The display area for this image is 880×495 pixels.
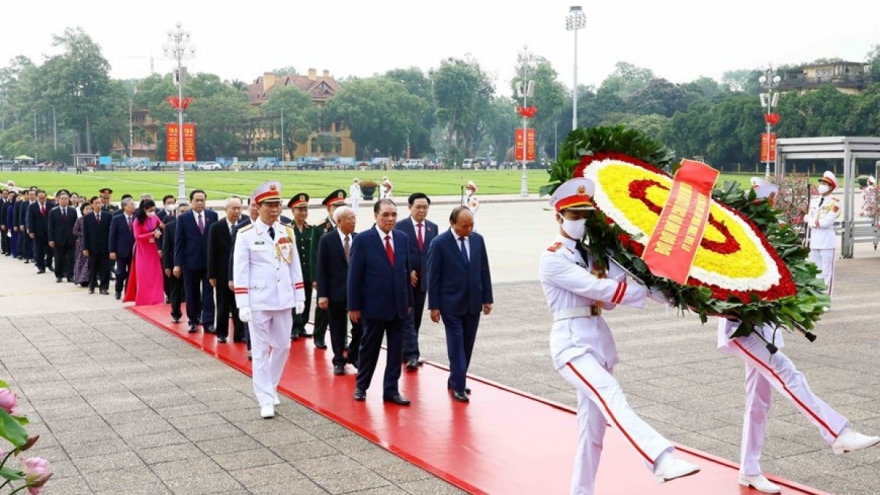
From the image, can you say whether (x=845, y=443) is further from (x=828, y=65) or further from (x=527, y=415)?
(x=828, y=65)

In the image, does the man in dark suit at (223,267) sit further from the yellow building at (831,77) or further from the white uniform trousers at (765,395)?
the yellow building at (831,77)

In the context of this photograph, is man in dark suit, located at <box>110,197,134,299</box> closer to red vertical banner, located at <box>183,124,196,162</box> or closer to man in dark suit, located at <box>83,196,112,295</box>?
man in dark suit, located at <box>83,196,112,295</box>

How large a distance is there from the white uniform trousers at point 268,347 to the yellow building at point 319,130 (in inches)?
3614

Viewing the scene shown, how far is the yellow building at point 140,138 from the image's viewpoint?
97625mm

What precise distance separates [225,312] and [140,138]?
9405cm

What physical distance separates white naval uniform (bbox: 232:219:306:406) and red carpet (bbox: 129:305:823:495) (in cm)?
45

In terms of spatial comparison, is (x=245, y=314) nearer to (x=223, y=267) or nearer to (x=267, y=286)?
(x=267, y=286)

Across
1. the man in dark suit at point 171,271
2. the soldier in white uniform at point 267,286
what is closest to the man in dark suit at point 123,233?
the man in dark suit at point 171,271

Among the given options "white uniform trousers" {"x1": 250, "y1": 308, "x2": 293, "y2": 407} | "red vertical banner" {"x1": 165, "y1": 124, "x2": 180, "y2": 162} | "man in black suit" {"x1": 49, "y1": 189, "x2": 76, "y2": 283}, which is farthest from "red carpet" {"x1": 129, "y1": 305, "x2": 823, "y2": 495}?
"red vertical banner" {"x1": 165, "y1": 124, "x2": 180, "y2": 162}

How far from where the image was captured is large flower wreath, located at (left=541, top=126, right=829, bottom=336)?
4832 millimetres

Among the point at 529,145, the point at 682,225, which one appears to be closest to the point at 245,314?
the point at 682,225

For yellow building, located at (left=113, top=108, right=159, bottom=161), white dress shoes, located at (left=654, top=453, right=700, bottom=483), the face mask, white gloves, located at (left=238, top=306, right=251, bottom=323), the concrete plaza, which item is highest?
yellow building, located at (left=113, top=108, right=159, bottom=161)

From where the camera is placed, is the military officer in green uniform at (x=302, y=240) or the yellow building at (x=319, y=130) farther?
the yellow building at (x=319, y=130)

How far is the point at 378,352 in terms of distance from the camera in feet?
26.1
